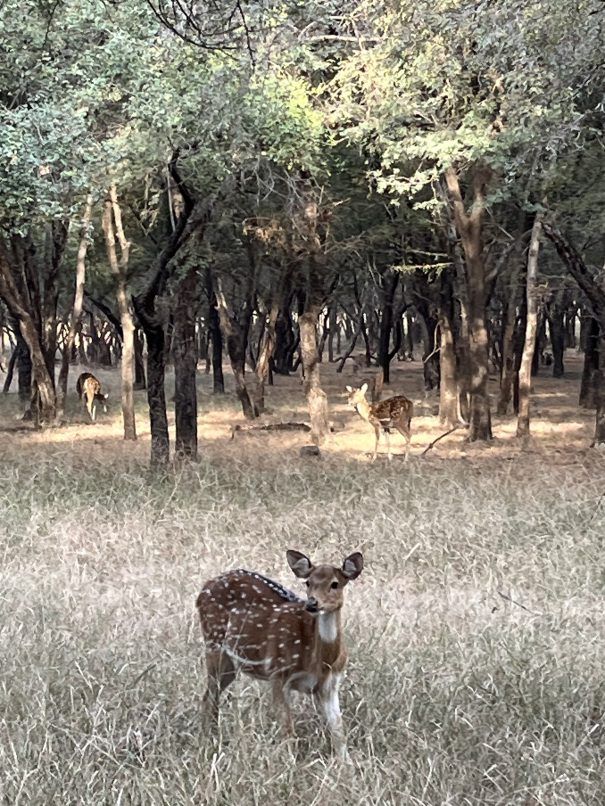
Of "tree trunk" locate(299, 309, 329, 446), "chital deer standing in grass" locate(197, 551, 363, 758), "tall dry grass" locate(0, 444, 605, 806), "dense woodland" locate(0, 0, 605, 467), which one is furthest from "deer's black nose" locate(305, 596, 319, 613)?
"tree trunk" locate(299, 309, 329, 446)

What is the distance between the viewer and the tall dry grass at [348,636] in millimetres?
3910

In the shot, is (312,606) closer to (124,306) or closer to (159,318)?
(159,318)

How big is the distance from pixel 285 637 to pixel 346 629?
66.0 inches

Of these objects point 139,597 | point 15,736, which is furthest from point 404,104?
point 15,736

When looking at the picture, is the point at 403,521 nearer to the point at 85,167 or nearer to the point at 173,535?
the point at 173,535

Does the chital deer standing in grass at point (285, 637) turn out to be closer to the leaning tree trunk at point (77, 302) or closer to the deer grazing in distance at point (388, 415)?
the deer grazing in distance at point (388, 415)

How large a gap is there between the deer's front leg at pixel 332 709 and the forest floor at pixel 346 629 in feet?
0.35

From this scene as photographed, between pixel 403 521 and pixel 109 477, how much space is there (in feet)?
13.7

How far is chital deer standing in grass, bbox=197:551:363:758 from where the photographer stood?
4.16 meters

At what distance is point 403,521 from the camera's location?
917cm

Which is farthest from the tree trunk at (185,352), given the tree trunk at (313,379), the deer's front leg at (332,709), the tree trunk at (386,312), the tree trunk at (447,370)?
the tree trunk at (386,312)

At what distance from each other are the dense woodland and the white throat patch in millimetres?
3220

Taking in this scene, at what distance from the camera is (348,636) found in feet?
18.9

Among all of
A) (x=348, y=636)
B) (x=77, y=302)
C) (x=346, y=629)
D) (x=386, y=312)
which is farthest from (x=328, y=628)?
(x=386, y=312)
